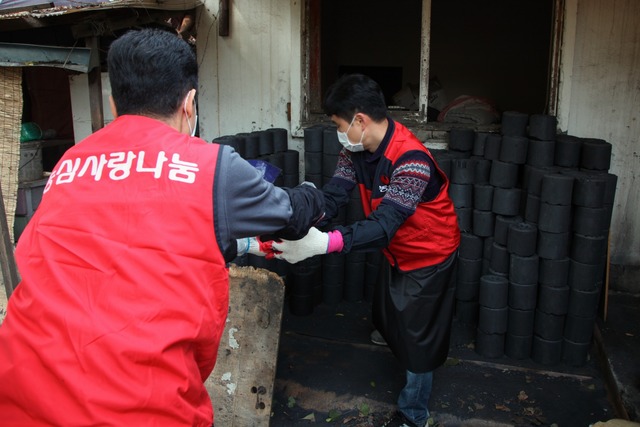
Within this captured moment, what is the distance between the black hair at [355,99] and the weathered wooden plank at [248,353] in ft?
3.60

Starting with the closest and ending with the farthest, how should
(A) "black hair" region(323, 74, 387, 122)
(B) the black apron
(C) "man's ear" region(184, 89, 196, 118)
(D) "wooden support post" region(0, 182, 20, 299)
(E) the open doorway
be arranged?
(C) "man's ear" region(184, 89, 196, 118) → (D) "wooden support post" region(0, 182, 20, 299) → (A) "black hair" region(323, 74, 387, 122) → (B) the black apron → (E) the open doorway

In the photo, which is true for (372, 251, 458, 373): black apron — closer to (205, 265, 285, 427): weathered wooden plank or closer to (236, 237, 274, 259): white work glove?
(205, 265, 285, 427): weathered wooden plank

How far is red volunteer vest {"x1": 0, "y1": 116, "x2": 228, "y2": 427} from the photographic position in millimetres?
1396

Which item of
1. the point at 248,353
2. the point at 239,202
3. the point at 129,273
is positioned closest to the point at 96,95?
the point at 248,353

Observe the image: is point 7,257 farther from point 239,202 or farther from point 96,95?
point 96,95

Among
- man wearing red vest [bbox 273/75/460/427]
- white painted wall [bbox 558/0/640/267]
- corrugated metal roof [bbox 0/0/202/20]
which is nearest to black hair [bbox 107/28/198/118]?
man wearing red vest [bbox 273/75/460/427]

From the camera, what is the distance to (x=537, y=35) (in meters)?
9.19

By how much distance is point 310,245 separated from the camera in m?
2.63

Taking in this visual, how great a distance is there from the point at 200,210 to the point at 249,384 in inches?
86.7

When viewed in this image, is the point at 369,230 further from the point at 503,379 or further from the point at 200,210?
the point at 503,379

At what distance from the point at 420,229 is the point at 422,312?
0.48 metres

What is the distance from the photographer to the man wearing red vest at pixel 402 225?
2.89 meters

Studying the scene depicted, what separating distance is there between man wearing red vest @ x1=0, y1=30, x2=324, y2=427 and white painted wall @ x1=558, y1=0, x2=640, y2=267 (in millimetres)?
3899

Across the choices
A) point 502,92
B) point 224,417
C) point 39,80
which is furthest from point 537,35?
point 224,417
